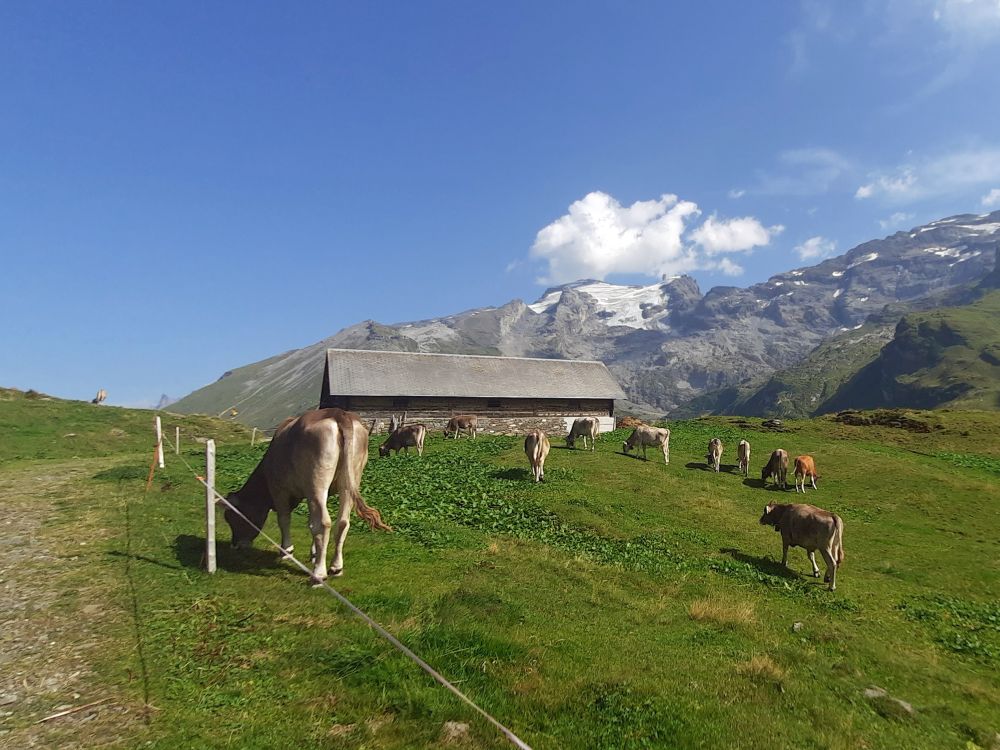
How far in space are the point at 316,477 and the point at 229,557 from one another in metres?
3.13

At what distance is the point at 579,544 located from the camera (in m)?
16.1

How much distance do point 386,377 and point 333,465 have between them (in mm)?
40480

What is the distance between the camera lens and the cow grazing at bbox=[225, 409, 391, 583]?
11.0 metres

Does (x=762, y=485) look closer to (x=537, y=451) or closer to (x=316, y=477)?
(x=537, y=451)

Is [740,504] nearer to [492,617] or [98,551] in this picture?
[492,617]

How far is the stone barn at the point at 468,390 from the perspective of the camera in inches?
1944

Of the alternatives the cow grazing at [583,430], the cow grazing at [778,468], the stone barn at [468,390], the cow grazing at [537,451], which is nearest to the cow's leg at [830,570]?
the cow grazing at [537,451]

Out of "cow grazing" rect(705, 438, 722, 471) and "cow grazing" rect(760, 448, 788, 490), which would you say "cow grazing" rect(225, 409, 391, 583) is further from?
"cow grazing" rect(705, 438, 722, 471)

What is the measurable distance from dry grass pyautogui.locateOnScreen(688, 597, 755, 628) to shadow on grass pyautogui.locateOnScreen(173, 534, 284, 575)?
9.00m

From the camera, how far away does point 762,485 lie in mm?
27484

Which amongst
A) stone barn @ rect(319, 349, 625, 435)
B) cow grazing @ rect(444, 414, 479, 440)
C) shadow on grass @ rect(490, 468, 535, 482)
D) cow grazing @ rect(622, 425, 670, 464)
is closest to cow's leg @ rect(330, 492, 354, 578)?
shadow on grass @ rect(490, 468, 535, 482)

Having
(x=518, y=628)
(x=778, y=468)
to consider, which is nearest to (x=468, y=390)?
(x=778, y=468)

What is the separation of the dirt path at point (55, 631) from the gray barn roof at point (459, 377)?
1340 inches

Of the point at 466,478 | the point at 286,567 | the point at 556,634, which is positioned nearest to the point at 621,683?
the point at 556,634
